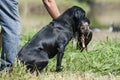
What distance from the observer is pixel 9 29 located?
616 centimetres

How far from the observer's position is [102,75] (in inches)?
271

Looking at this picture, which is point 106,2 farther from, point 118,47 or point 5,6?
point 5,6

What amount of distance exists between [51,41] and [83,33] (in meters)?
0.61

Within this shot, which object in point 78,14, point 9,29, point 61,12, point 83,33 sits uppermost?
point 9,29

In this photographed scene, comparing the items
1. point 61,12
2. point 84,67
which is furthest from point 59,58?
point 61,12

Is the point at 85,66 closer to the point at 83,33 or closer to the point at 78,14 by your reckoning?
the point at 83,33

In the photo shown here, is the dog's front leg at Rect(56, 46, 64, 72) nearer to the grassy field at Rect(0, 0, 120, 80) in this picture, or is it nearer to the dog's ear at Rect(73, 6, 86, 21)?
the grassy field at Rect(0, 0, 120, 80)

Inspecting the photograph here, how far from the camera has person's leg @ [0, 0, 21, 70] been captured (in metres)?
6.11

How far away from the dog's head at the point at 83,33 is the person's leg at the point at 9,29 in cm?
118

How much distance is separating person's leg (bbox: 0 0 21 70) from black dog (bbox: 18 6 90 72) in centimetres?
33

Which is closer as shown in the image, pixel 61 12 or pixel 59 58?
pixel 59 58

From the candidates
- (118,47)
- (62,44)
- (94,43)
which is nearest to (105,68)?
(62,44)

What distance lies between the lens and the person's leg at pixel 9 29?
20.1 feet

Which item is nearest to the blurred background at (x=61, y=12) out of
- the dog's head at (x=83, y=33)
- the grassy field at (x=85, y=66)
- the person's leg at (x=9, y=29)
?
the grassy field at (x=85, y=66)
